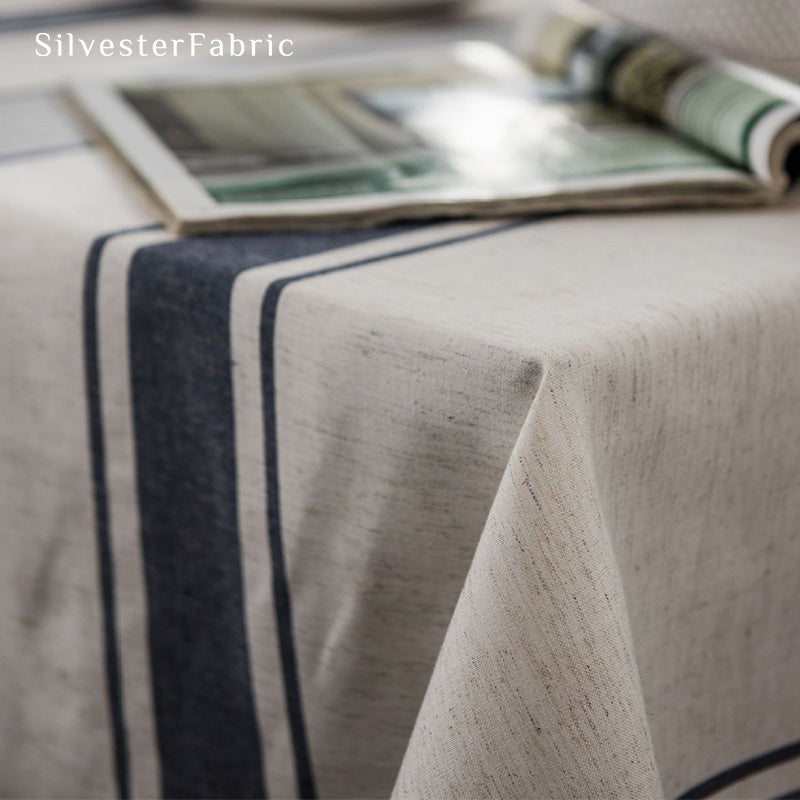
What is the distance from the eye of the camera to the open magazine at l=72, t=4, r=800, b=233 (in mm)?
556

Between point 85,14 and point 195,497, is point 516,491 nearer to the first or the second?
point 195,497

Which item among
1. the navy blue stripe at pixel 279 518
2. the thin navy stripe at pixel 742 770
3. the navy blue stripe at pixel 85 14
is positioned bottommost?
the thin navy stripe at pixel 742 770

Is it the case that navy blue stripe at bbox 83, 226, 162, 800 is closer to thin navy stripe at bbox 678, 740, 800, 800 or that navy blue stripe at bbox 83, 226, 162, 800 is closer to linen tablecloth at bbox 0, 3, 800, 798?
linen tablecloth at bbox 0, 3, 800, 798

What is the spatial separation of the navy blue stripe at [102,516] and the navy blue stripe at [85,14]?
0.66 m

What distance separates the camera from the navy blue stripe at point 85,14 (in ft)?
3.66

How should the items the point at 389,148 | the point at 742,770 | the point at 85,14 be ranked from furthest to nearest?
the point at 85,14, the point at 389,148, the point at 742,770

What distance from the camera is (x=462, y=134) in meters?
0.67

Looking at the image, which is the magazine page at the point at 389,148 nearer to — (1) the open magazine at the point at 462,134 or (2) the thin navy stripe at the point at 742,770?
(1) the open magazine at the point at 462,134

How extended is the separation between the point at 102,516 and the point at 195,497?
66 millimetres

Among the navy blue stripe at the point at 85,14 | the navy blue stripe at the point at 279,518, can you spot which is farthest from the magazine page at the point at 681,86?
the navy blue stripe at the point at 85,14

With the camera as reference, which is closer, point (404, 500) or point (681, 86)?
point (404, 500)

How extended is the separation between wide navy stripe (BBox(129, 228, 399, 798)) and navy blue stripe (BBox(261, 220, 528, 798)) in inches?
0.8

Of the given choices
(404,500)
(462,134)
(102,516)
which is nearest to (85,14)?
(462,134)

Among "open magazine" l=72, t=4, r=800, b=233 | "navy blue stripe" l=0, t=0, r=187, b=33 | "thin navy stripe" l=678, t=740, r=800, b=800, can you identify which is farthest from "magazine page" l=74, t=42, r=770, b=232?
"navy blue stripe" l=0, t=0, r=187, b=33
